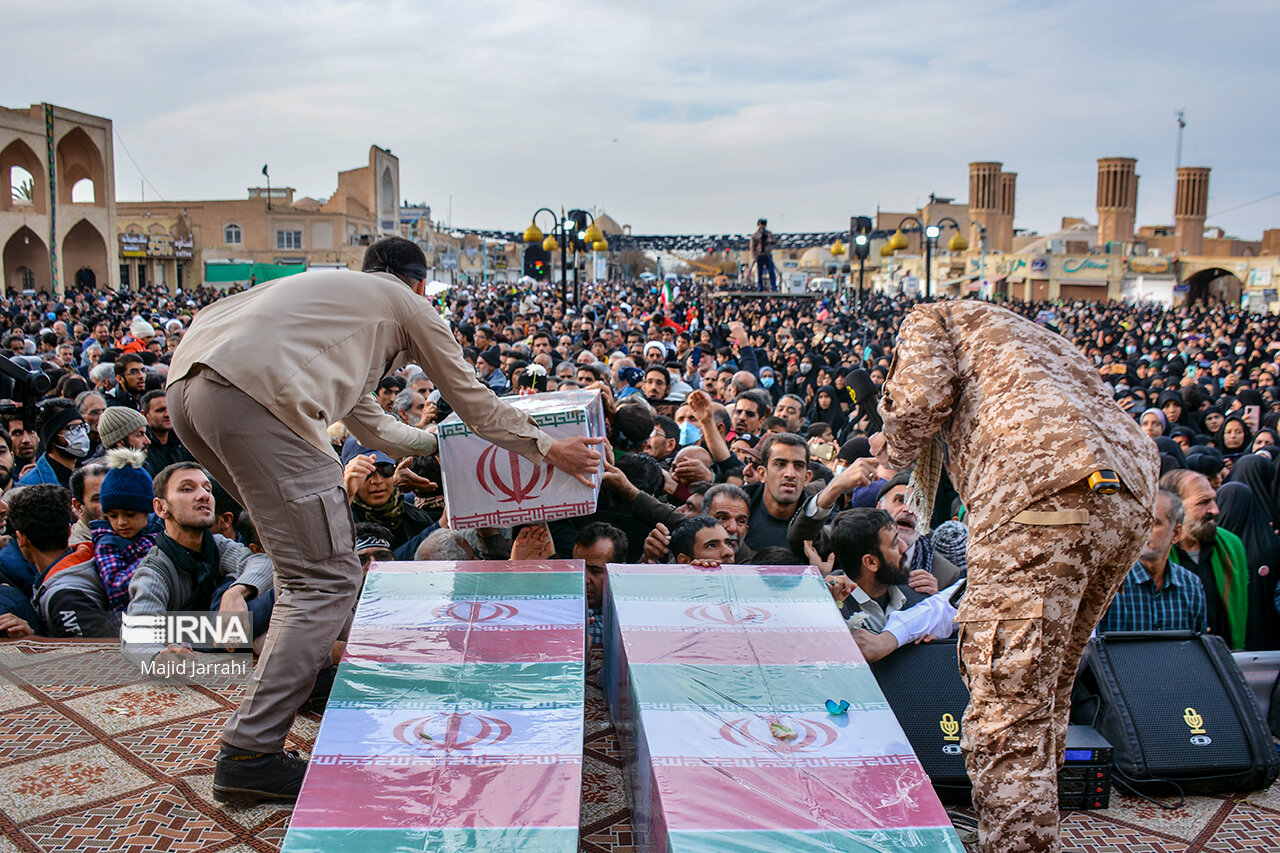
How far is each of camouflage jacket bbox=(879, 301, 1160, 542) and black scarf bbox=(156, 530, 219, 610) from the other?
2938 millimetres

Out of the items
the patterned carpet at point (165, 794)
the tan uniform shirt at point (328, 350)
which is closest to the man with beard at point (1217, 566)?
the patterned carpet at point (165, 794)

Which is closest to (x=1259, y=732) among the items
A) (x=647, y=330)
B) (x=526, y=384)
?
(x=526, y=384)

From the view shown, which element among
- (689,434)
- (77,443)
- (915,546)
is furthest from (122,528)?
(689,434)

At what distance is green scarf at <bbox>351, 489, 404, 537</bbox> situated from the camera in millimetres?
5176

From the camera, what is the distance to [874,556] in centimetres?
430

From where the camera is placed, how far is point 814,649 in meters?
3.43

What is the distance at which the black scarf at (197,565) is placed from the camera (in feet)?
13.5

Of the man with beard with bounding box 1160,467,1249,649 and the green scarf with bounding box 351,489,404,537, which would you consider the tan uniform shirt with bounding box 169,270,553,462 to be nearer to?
the green scarf with bounding box 351,489,404,537

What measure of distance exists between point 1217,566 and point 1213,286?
71.2 metres

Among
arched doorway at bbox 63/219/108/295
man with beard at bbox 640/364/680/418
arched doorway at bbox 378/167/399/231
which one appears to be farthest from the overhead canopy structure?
man with beard at bbox 640/364/680/418

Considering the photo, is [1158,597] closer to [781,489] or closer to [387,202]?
[781,489]

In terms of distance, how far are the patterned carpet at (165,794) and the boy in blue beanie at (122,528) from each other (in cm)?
55

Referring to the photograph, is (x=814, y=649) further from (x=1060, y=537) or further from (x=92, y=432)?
(x=92, y=432)

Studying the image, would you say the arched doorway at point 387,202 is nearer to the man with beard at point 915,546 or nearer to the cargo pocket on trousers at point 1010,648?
the man with beard at point 915,546
